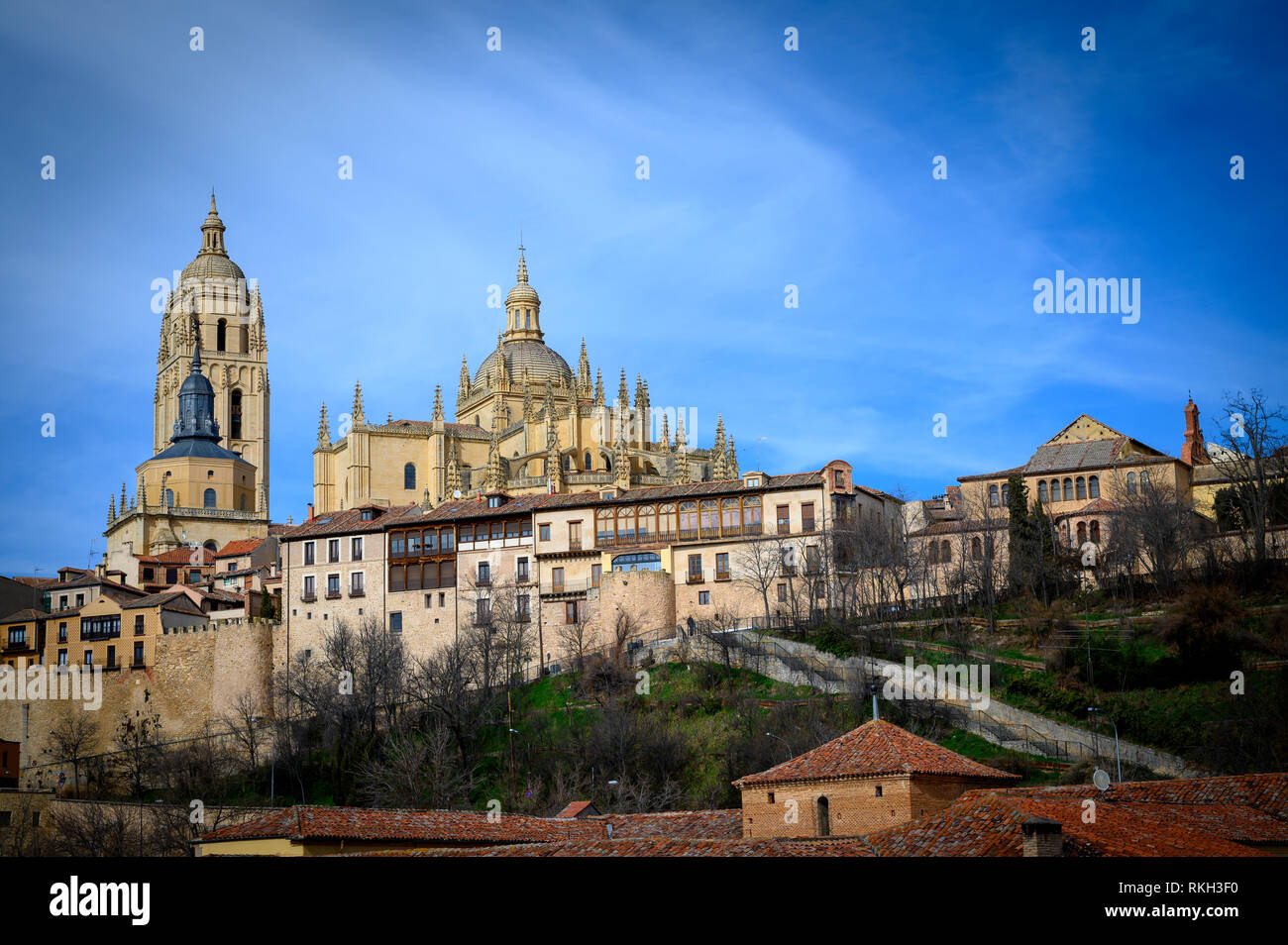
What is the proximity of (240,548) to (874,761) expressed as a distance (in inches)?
2691

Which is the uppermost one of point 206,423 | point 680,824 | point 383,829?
point 206,423

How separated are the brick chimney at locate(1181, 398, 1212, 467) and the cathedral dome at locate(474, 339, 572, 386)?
41.4 m

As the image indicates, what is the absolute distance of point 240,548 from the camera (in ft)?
302

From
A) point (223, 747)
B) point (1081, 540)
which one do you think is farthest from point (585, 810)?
point (1081, 540)

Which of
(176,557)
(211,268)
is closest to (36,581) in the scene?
(176,557)

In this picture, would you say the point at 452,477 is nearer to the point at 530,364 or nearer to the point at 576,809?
the point at 530,364

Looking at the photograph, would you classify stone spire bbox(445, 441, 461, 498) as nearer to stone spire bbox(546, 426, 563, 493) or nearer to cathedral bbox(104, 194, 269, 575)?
stone spire bbox(546, 426, 563, 493)

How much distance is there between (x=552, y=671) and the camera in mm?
61844

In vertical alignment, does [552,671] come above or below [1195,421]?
below

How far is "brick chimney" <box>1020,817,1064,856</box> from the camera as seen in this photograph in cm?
2028

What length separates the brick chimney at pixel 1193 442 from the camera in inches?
2949

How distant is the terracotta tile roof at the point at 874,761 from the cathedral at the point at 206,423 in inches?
2980

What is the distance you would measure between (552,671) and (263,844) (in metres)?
33.0

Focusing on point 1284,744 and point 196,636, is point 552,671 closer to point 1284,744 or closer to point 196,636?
point 196,636
